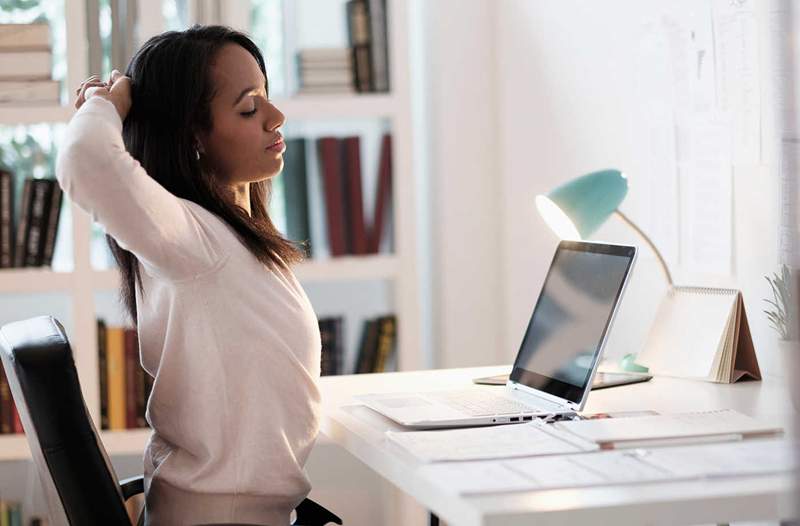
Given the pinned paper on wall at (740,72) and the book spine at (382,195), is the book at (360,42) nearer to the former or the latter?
the book spine at (382,195)

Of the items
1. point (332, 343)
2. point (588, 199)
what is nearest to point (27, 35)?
point (332, 343)

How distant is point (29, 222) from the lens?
2.99 meters

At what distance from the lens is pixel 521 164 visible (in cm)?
309

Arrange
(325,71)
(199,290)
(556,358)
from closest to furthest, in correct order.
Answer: (199,290) → (556,358) → (325,71)

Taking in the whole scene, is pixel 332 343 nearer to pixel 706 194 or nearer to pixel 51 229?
pixel 51 229

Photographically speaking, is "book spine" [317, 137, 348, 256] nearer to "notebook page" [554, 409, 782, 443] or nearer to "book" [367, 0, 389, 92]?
"book" [367, 0, 389, 92]

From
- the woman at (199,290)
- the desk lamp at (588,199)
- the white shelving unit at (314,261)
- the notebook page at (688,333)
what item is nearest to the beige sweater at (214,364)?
the woman at (199,290)

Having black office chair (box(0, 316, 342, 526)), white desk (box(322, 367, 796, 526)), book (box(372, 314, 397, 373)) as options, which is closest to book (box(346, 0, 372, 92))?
book (box(372, 314, 397, 373))

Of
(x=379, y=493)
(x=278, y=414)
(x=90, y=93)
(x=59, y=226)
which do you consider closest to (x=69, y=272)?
(x=59, y=226)

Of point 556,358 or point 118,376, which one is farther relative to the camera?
point 118,376

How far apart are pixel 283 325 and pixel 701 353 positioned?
2.53ft

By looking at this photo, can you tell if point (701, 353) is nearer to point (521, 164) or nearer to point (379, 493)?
point (521, 164)

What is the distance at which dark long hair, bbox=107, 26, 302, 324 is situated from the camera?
63.9 inches

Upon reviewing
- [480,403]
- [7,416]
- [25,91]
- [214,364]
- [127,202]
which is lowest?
[7,416]
